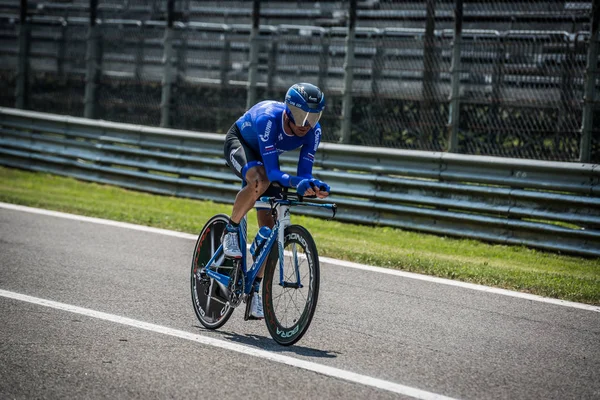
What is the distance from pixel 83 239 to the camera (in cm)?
1041

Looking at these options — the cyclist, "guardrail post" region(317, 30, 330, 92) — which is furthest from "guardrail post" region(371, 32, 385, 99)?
the cyclist

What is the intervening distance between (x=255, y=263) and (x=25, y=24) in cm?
1331

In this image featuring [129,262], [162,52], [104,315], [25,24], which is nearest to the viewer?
[104,315]

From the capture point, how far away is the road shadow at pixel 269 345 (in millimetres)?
5989

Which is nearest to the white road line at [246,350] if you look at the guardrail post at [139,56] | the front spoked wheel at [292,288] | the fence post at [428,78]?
the front spoked wheel at [292,288]

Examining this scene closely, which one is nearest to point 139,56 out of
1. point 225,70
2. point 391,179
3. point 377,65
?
point 225,70

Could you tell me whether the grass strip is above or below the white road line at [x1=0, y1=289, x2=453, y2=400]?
above

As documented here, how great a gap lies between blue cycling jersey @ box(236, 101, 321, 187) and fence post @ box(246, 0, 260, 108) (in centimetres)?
751

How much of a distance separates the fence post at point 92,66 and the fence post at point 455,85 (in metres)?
7.62

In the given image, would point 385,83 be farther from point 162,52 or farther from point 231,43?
point 162,52

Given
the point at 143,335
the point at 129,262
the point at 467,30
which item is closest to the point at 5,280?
the point at 129,262

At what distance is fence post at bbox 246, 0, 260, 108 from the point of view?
1402 centimetres

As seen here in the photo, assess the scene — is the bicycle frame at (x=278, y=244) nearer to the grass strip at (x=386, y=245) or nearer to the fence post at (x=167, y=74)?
the grass strip at (x=386, y=245)

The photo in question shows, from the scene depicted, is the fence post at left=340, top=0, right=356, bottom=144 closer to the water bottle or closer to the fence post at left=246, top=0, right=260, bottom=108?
the fence post at left=246, top=0, right=260, bottom=108
